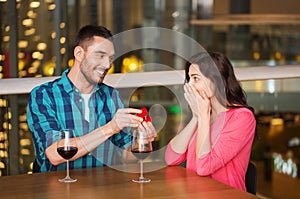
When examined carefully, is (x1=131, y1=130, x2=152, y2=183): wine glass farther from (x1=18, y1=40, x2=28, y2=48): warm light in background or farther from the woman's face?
(x1=18, y1=40, x2=28, y2=48): warm light in background

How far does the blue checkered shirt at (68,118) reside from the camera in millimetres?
2430

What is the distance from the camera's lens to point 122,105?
2.59 m

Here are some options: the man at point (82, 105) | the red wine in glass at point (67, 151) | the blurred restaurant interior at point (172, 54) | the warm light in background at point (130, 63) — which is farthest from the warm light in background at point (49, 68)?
the red wine in glass at point (67, 151)

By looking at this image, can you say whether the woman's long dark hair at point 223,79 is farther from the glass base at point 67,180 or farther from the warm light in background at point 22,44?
the warm light in background at point 22,44

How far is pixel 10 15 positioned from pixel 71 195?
1.53m

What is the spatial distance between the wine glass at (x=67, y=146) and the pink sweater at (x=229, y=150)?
371mm

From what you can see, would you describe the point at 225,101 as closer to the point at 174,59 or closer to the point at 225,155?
→ the point at 225,155

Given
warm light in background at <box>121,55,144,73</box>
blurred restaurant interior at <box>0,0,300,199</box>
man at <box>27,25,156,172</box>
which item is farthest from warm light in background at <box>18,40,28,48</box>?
warm light in background at <box>121,55,144,73</box>

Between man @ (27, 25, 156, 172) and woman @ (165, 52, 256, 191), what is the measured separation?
0.71 feet

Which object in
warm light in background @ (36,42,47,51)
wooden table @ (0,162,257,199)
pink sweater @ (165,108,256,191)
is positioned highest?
warm light in background @ (36,42,47,51)

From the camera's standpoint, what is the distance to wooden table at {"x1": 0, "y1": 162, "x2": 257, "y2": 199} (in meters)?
1.91

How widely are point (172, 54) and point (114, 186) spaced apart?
154 inches

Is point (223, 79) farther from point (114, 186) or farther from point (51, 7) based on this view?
point (51, 7)

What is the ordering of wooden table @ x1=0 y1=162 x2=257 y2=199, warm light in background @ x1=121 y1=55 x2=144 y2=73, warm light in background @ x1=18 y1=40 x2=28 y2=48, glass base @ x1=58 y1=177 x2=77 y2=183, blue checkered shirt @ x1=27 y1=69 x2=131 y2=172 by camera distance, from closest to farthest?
wooden table @ x1=0 y1=162 x2=257 y2=199, glass base @ x1=58 y1=177 x2=77 y2=183, blue checkered shirt @ x1=27 y1=69 x2=131 y2=172, warm light in background @ x1=18 y1=40 x2=28 y2=48, warm light in background @ x1=121 y1=55 x2=144 y2=73
